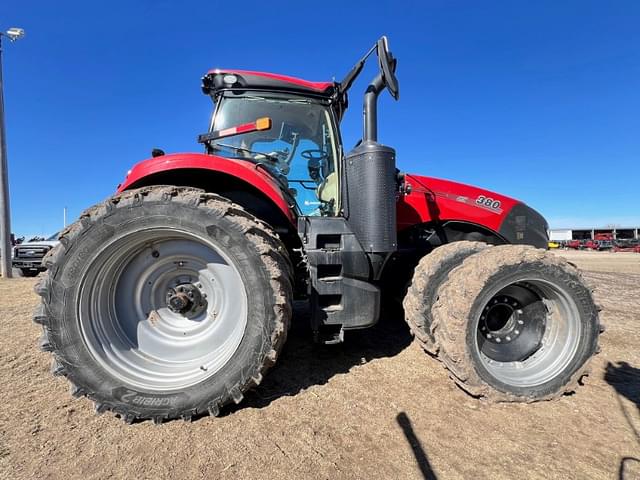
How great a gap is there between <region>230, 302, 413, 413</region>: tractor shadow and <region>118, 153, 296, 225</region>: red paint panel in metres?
1.15

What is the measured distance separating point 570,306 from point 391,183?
4.96ft

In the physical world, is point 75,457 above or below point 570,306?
below

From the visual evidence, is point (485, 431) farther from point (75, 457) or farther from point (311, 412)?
point (75, 457)

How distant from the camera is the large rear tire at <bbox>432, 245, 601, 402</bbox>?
6.95 feet

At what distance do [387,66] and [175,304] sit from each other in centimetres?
209

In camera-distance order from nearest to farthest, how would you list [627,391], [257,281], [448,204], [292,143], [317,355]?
[257,281] < [627,391] < [317,355] < [292,143] < [448,204]

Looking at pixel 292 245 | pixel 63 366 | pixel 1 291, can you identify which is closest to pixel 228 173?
pixel 292 245

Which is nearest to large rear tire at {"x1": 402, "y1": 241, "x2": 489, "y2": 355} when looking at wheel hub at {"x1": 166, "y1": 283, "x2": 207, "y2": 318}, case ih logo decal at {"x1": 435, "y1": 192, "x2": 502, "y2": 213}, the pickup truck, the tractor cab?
case ih logo decal at {"x1": 435, "y1": 192, "x2": 502, "y2": 213}

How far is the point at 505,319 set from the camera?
2.53 meters

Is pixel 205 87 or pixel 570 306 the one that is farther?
pixel 205 87

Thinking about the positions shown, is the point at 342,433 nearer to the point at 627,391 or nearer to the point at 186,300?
the point at 186,300

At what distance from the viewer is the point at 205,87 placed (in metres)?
3.00

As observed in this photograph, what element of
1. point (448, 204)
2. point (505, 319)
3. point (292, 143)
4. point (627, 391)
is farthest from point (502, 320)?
point (292, 143)

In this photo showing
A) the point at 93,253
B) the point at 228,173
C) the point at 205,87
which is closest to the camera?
the point at 93,253
